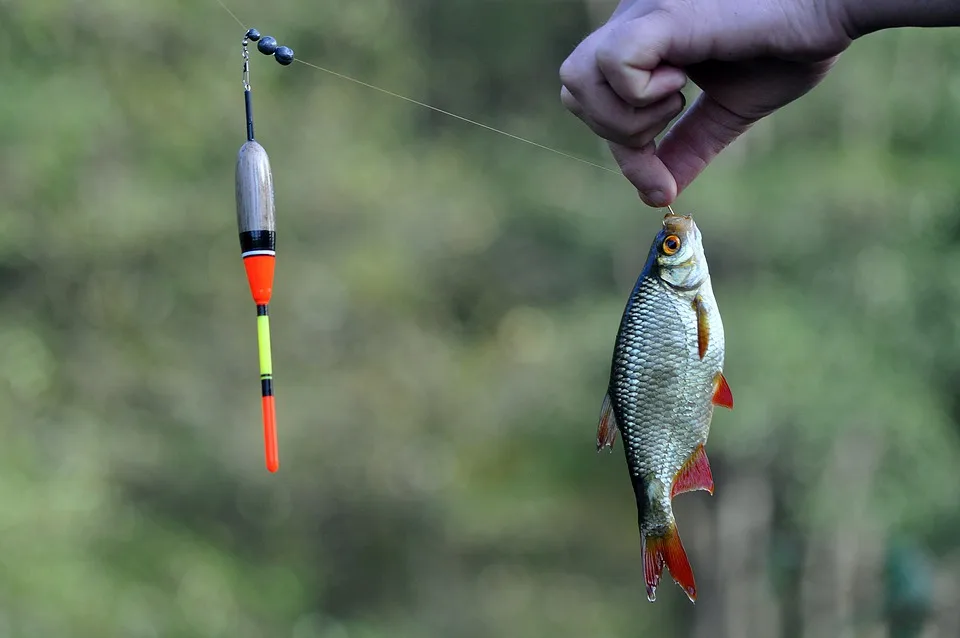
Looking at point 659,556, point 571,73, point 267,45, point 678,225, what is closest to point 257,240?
point 267,45

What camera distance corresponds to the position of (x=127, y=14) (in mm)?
7773

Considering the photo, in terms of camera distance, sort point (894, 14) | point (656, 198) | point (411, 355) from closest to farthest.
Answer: point (894, 14) → point (656, 198) → point (411, 355)

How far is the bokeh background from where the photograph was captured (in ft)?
25.3

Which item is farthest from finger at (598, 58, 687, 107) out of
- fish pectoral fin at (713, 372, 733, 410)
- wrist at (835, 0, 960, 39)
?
fish pectoral fin at (713, 372, 733, 410)

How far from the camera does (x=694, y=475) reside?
1.71m

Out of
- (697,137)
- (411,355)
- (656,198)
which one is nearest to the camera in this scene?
(656,198)

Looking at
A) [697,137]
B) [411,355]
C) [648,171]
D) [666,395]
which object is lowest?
[666,395]

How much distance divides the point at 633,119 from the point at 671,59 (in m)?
0.10

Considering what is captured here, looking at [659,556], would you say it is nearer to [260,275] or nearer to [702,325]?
[702,325]

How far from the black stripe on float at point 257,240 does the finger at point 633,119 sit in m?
0.49

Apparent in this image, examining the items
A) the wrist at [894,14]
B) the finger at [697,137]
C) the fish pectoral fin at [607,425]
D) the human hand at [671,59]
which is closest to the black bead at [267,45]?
the human hand at [671,59]

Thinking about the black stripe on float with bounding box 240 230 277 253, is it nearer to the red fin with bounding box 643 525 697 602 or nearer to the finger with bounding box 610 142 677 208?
the finger with bounding box 610 142 677 208

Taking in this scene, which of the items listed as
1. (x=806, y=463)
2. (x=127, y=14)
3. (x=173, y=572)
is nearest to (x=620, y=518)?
(x=806, y=463)

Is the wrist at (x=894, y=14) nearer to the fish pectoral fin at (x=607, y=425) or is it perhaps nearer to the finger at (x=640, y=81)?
the finger at (x=640, y=81)
